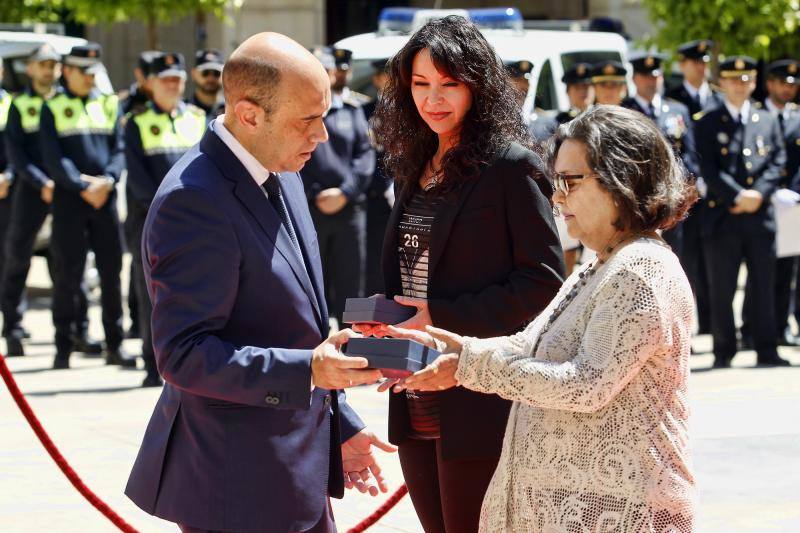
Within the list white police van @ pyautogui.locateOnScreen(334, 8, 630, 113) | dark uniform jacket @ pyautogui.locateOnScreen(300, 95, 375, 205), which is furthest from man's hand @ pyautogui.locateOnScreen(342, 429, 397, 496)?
white police van @ pyautogui.locateOnScreen(334, 8, 630, 113)

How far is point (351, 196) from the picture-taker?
9.99m

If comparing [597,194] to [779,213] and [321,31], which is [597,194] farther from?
[321,31]

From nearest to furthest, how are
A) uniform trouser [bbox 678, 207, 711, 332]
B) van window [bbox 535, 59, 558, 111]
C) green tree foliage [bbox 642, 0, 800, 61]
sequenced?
uniform trouser [bbox 678, 207, 711, 332] < van window [bbox 535, 59, 558, 111] < green tree foliage [bbox 642, 0, 800, 61]

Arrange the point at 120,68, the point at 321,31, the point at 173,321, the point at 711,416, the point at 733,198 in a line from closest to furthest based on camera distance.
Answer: the point at 173,321 < the point at 711,416 < the point at 733,198 < the point at 321,31 < the point at 120,68

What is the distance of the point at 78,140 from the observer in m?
10.3

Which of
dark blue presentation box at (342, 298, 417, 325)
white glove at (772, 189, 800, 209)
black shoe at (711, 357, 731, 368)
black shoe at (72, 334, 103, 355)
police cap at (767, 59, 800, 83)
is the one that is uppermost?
dark blue presentation box at (342, 298, 417, 325)

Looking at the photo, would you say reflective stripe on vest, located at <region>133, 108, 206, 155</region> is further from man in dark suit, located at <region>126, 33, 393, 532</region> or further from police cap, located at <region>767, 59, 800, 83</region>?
man in dark suit, located at <region>126, 33, 393, 532</region>

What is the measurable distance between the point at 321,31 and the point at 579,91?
12.9 m

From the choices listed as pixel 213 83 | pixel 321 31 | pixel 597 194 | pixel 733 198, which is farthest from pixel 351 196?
pixel 321 31

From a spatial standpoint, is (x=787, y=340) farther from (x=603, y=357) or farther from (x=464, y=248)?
(x=603, y=357)

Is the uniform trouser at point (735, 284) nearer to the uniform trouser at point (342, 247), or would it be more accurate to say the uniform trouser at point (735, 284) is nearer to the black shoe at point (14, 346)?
the uniform trouser at point (342, 247)

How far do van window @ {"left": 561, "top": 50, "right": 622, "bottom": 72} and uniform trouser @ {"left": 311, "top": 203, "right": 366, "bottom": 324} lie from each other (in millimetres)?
3215

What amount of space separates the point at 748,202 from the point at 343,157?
114 inches

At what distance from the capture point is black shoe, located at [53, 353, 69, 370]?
10070 mm
